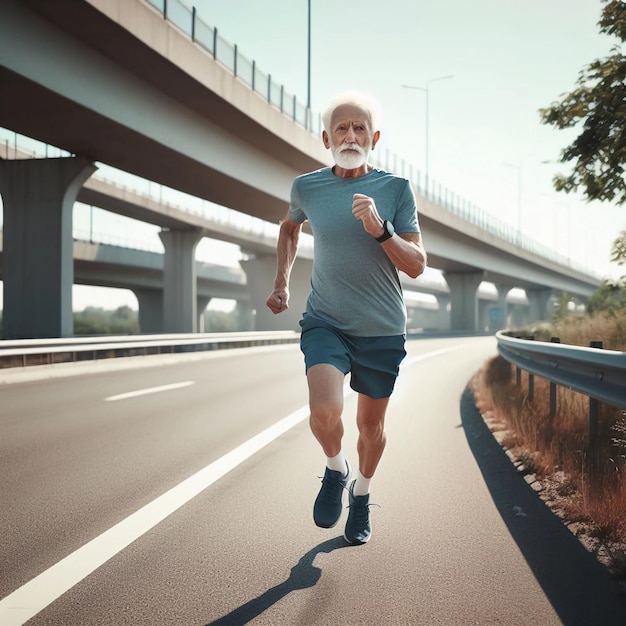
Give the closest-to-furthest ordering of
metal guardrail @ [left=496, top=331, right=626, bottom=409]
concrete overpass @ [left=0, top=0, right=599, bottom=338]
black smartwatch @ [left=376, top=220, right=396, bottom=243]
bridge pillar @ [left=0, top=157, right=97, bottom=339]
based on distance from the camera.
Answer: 1. black smartwatch @ [left=376, top=220, right=396, bottom=243]
2. metal guardrail @ [left=496, top=331, right=626, bottom=409]
3. concrete overpass @ [left=0, top=0, right=599, bottom=338]
4. bridge pillar @ [left=0, top=157, right=97, bottom=339]

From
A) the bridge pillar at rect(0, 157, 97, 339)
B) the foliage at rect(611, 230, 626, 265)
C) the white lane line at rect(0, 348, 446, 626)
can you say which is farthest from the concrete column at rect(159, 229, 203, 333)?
the white lane line at rect(0, 348, 446, 626)

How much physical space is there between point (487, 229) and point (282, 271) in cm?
4994

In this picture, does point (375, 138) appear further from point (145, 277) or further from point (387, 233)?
point (145, 277)

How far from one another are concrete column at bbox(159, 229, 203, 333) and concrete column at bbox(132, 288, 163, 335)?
17.0 m

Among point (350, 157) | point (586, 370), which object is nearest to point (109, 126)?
point (586, 370)

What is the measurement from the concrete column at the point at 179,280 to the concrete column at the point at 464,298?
91.7 feet

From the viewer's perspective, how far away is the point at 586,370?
16.0 ft

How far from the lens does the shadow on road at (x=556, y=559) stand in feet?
8.71

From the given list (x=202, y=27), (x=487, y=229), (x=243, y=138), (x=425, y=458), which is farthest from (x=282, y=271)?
(x=487, y=229)

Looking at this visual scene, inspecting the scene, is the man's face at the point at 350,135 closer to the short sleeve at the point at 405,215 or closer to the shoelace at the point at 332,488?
the short sleeve at the point at 405,215

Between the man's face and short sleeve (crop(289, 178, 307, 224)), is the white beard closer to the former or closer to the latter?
the man's face

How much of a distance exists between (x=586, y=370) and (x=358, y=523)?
7.53 feet

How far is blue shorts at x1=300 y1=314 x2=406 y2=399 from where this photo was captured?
343 cm

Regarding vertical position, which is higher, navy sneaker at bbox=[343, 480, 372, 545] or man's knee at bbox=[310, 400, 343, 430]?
man's knee at bbox=[310, 400, 343, 430]
